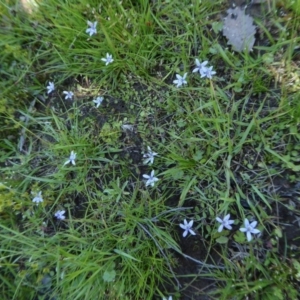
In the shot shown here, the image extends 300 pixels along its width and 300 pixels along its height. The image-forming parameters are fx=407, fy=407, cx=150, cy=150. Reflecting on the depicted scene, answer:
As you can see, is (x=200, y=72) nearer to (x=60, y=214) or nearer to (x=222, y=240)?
(x=222, y=240)

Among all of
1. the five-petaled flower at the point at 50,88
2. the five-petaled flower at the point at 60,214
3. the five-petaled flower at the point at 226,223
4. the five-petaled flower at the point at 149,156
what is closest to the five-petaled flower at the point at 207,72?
the five-petaled flower at the point at 149,156

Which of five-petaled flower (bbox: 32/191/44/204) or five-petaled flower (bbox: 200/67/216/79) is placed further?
five-petaled flower (bbox: 32/191/44/204)

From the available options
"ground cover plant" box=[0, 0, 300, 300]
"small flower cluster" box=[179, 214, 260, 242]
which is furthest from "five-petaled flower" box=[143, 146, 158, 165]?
"small flower cluster" box=[179, 214, 260, 242]

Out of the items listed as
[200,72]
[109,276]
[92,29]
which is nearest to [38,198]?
[109,276]

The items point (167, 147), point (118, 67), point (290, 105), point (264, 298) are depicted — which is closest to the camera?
point (264, 298)

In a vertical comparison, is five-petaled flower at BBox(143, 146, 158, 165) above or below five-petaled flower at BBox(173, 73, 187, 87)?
below

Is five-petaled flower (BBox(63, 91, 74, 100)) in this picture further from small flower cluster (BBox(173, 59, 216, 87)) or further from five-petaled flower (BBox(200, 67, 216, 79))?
five-petaled flower (BBox(200, 67, 216, 79))

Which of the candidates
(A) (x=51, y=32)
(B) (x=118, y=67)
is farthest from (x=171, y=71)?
(A) (x=51, y=32)

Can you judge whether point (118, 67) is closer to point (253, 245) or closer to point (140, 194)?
point (140, 194)
